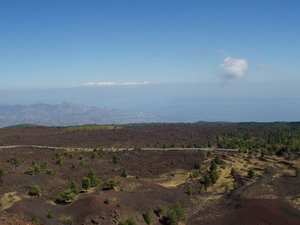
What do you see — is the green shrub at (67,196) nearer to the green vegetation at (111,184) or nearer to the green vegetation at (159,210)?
the green vegetation at (111,184)

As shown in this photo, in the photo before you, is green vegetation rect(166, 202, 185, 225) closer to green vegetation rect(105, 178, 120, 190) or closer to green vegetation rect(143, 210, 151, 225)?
green vegetation rect(143, 210, 151, 225)

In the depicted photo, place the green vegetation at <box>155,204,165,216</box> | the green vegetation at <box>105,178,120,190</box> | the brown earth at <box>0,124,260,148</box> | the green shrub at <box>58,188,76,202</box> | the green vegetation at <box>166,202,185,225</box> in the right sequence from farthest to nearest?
the brown earth at <box>0,124,260,148</box>, the green vegetation at <box>105,178,120,190</box>, the green vegetation at <box>155,204,165,216</box>, the green shrub at <box>58,188,76,202</box>, the green vegetation at <box>166,202,185,225</box>

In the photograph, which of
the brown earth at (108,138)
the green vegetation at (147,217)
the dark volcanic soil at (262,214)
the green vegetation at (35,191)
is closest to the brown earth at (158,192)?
the dark volcanic soil at (262,214)

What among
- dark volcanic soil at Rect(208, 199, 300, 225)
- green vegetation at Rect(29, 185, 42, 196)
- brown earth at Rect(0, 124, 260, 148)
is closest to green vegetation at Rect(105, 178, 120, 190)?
green vegetation at Rect(29, 185, 42, 196)

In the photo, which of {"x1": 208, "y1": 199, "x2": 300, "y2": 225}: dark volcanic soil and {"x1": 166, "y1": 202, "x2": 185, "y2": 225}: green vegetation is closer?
{"x1": 208, "y1": 199, "x2": 300, "y2": 225}: dark volcanic soil

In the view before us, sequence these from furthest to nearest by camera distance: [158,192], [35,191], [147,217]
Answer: [158,192] < [35,191] < [147,217]

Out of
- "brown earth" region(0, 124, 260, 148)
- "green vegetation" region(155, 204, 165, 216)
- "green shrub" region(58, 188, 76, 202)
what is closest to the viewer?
"green shrub" region(58, 188, 76, 202)

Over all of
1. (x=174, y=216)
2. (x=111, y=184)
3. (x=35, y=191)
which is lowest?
(x=174, y=216)

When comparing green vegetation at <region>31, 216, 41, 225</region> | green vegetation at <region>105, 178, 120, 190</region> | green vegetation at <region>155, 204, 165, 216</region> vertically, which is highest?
green vegetation at <region>105, 178, 120, 190</region>

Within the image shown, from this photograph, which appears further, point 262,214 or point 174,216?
point 262,214

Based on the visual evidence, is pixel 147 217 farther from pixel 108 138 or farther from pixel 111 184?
pixel 108 138

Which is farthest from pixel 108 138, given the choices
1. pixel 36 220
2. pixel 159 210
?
pixel 36 220
